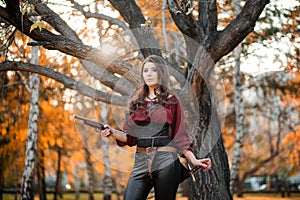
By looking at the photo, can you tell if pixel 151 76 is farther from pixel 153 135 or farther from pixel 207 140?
pixel 207 140

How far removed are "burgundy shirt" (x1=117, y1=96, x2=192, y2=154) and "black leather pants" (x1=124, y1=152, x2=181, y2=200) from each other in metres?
0.13

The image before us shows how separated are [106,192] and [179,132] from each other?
978cm

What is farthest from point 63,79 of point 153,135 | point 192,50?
point 153,135

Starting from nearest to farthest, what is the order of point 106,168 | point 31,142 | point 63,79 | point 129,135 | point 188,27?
point 129,135 < point 188,27 < point 63,79 < point 31,142 < point 106,168

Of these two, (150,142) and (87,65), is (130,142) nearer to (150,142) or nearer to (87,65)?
(150,142)

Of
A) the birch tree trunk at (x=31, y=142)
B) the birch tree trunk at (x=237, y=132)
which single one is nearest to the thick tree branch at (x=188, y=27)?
the birch tree trunk at (x=31, y=142)

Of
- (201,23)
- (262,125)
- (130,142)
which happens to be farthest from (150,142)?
(262,125)

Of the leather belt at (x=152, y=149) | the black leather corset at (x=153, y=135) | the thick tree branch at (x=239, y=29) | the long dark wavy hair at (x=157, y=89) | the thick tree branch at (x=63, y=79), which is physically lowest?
the leather belt at (x=152, y=149)

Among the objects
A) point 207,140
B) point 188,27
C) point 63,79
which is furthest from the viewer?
point 63,79

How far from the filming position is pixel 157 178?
3.23 meters

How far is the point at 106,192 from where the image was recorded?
12.8 meters

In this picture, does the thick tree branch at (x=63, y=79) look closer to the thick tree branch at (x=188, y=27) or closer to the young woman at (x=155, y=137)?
the thick tree branch at (x=188, y=27)

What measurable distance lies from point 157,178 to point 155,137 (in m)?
0.28

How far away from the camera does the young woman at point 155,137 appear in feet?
10.6
